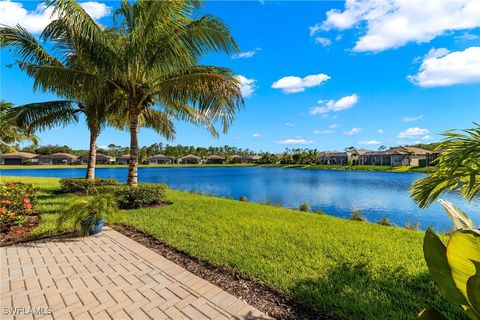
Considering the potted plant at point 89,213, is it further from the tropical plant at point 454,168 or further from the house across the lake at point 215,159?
the house across the lake at point 215,159

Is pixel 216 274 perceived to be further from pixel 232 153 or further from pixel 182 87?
pixel 232 153

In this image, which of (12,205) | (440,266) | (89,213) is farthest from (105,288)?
(12,205)

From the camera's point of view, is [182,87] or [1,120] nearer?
[182,87]

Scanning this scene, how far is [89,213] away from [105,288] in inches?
106

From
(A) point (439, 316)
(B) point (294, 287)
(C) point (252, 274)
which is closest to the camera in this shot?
(A) point (439, 316)

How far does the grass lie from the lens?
2.99 metres

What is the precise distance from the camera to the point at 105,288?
3330mm

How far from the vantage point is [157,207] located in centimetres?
870

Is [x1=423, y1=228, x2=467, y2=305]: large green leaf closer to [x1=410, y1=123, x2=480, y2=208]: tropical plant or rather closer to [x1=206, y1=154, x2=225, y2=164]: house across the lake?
[x1=410, y1=123, x2=480, y2=208]: tropical plant

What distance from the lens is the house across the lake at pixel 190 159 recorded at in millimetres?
97619

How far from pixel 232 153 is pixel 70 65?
106 m

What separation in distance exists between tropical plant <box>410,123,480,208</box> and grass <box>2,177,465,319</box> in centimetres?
122

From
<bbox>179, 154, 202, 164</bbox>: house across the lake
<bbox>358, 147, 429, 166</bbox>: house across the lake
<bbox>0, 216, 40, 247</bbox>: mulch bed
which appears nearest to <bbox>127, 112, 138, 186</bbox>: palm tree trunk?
<bbox>0, 216, 40, 247</bbox>: mulch bed

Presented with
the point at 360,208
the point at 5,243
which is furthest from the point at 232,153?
the point at 5,243
